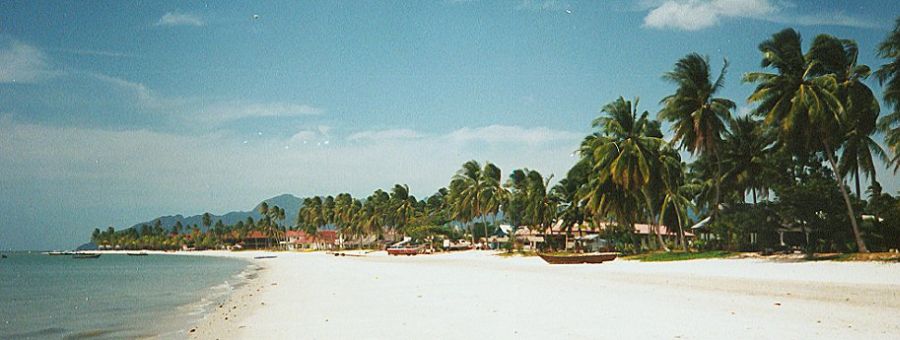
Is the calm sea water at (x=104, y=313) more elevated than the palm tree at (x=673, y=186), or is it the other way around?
the palm tree at (x=673, y=186)

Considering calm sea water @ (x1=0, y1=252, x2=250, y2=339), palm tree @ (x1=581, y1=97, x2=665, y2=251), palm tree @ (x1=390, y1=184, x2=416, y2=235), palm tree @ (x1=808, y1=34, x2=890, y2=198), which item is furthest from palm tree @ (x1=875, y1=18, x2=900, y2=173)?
palm tree @ (x1=390, y1=184, x2=416, y2=235)

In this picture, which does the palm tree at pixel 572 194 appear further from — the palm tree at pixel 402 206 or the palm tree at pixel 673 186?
the palm tree at pixel 402 206

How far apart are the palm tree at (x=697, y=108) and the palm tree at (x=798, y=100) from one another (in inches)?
247

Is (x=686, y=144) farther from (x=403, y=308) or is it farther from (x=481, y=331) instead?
(x=481, y=331)

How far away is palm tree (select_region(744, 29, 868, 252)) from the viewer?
2678cm

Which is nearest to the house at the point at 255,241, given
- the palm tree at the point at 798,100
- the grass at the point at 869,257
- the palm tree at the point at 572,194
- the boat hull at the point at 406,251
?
the boat hull at the point at 406,251

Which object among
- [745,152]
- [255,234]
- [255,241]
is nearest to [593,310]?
[745,152]

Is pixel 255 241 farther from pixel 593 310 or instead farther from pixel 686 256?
pixel 593 310

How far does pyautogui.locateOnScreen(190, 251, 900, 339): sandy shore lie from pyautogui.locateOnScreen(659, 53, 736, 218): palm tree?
17.1m

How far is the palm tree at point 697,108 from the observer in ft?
120

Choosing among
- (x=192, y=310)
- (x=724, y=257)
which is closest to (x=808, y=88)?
(x=724, y=257)

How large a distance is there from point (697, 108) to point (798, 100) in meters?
10.3

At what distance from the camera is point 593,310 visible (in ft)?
39.8

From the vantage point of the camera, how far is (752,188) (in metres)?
42.9
